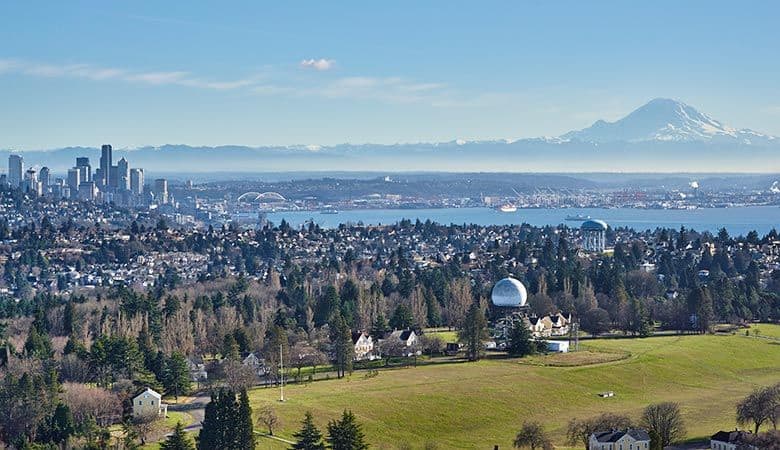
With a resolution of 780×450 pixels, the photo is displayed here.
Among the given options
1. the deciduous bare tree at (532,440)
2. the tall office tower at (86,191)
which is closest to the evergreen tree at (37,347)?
the deciduous bare tree at (532,440)

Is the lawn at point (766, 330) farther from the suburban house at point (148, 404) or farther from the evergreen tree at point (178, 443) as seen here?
the evergreen tree at point (178, 443)

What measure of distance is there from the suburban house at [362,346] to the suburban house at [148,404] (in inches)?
529

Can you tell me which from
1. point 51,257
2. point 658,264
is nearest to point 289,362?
point 658,264

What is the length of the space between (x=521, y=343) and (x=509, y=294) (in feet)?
30.6

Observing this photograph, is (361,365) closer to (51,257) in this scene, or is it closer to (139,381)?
(139,381)

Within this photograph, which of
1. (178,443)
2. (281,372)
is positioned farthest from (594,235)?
(178,443)

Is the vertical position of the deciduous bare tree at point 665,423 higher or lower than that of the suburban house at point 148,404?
higher

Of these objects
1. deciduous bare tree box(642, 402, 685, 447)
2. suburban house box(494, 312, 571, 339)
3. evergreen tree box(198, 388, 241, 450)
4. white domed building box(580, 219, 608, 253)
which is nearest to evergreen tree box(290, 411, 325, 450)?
evergreen tree box(198, 388, 241, 450)

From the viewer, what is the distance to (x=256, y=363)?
44000mm

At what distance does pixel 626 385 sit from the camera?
42.0 meters

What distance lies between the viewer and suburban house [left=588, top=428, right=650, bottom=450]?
1190 inches

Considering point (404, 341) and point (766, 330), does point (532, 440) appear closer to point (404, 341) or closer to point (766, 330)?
point (404, 341)

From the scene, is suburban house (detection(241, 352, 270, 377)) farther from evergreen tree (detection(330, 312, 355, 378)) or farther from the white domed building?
the white domed building

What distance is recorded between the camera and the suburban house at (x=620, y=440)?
30.2 meters
